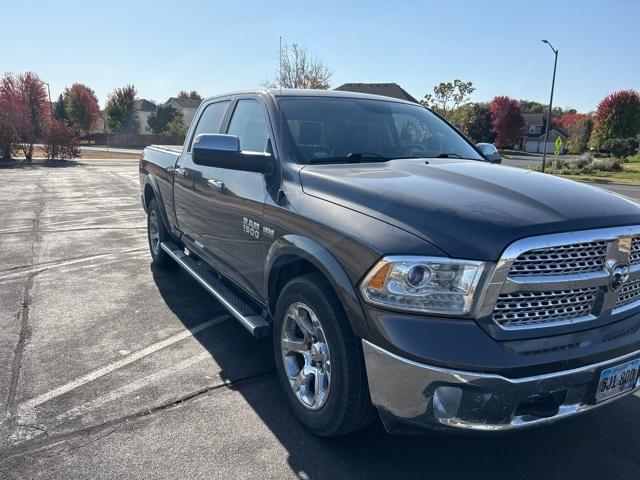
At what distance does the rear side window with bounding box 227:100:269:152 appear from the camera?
384cm

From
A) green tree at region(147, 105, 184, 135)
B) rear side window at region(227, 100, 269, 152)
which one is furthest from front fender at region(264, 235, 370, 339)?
green tree at region(147, 105, 184, 135)

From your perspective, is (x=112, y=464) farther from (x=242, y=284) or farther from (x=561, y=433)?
(x=561, y=433)

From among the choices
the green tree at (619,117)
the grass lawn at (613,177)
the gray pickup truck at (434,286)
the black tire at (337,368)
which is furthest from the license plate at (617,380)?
the green tree at (619,117)

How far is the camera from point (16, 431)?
3.04 m

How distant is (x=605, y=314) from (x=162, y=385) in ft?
9.05

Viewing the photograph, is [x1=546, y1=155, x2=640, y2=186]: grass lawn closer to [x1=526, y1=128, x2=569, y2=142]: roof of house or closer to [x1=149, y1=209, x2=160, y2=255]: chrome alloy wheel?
[x1=149, y1=209, x2=160, y2=255]: chrome alloy wheel

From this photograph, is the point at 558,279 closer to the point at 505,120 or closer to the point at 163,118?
the point at 505,120

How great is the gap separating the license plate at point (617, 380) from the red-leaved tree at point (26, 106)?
33.0 m

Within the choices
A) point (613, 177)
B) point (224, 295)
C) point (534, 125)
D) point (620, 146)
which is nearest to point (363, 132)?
point (224, 295)

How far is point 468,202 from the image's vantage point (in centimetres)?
256

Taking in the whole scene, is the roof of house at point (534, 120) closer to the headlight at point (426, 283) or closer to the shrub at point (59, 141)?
the shrub at point (59, 141)

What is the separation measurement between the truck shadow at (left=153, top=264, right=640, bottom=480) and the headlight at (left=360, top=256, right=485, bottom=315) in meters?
0.78

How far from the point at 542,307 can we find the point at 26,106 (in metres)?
42.7

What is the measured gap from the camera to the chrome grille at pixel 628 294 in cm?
261
